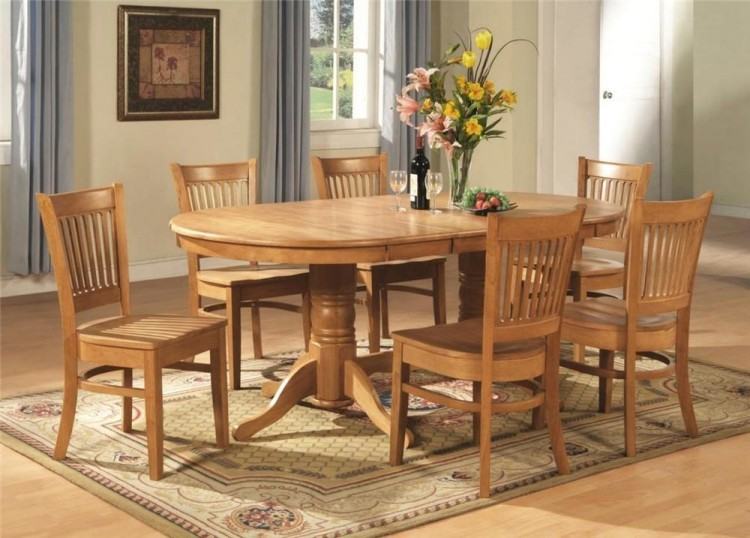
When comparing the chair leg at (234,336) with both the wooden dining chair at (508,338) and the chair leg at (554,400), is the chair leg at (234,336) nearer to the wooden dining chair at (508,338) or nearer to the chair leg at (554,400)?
the wooden dining chair at (508,338)

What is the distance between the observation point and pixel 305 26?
7.95m

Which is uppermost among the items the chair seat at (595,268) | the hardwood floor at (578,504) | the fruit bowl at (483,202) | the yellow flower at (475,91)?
the yellow flower at (475,91)

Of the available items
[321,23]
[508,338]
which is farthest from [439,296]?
[321,23]

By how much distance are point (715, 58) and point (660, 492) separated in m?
7.58

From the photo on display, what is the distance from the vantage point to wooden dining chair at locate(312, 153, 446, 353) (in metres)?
5.50

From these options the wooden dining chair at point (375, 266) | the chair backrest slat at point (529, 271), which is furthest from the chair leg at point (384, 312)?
the chair backrest slat at point (529, 271)

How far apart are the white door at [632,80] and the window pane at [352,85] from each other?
333cm

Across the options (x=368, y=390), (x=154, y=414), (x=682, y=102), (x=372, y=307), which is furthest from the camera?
(x=682, y=102)

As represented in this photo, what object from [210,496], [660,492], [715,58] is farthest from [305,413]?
[715,58]

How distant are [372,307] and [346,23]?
347 cm

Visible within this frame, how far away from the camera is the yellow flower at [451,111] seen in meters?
4.67

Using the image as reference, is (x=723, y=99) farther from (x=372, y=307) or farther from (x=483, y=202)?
(x=483, y=202)

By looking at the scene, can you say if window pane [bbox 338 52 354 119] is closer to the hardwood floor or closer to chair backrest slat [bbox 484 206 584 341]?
the hardwood floor

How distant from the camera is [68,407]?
411 cm
